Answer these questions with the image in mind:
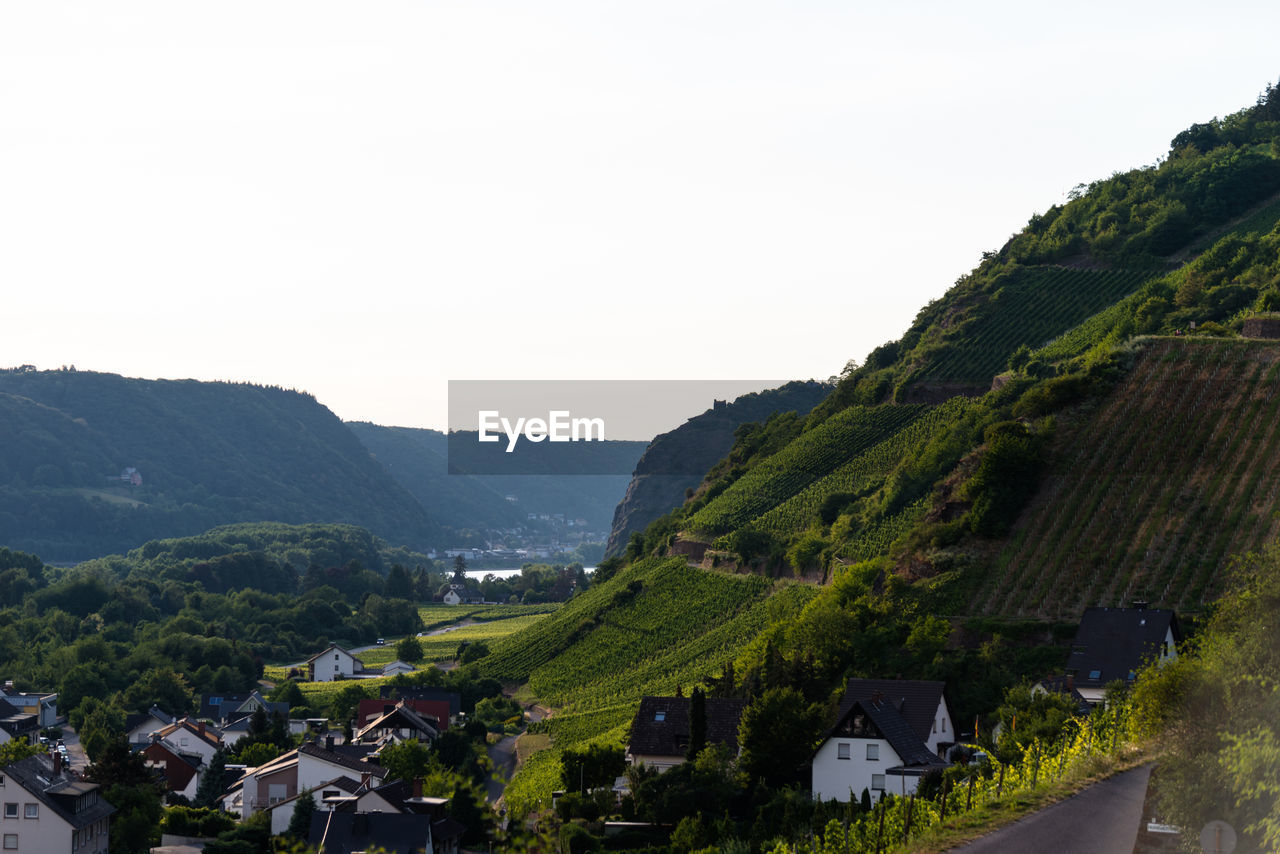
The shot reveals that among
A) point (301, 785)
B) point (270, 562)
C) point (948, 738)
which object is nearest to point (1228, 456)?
point (948, 738)

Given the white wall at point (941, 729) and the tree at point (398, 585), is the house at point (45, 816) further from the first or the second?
the tree at point (398, 585)

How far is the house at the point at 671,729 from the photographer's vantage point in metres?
47.8

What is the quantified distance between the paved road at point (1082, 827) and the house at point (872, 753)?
18232mm

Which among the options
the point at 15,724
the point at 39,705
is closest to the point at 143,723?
the point at 15,724

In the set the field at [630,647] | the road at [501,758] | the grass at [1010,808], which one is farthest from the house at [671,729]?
the grass at [1010,808]

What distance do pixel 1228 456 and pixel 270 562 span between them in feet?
487

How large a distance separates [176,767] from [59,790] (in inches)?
→ 719

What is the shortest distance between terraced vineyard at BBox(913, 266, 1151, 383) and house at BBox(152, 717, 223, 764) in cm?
4760

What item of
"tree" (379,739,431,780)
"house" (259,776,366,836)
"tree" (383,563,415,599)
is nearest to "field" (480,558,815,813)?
"tree" (379,739,431,780)

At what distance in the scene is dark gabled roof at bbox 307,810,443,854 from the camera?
41156mm

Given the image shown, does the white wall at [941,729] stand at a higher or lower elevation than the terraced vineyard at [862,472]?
lower

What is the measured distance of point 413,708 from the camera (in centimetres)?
7512

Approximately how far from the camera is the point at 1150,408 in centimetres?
6241

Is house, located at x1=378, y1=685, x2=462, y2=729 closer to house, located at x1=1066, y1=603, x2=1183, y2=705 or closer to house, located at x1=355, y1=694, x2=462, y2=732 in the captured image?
house, located at x1=355, y1=694, x2=462, y2=732
